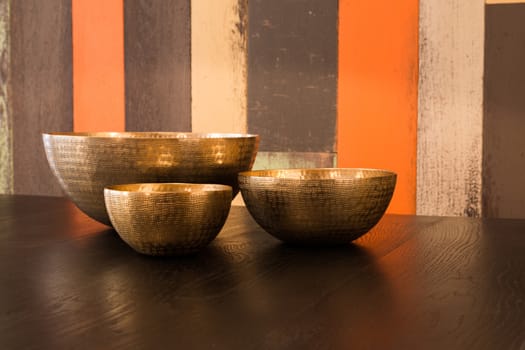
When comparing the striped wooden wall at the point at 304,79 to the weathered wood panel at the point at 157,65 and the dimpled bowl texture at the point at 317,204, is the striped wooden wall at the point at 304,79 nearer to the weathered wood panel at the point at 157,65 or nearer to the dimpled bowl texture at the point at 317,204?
the weathered wood panel at the point at 157,65

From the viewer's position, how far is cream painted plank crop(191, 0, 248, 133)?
2520mm

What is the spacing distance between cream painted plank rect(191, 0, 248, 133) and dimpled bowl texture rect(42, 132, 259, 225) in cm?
158

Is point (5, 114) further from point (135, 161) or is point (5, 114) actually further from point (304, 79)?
point (135, 161)

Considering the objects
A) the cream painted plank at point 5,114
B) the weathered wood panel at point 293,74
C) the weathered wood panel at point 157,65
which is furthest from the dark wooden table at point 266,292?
the cream painted plank at point 5,114

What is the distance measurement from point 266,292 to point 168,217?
172 millimetres

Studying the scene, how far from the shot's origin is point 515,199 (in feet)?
7.55

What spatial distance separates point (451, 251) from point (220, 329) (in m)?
0.41

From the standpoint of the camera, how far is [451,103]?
7.59 ft

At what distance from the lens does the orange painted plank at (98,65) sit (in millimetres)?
2689

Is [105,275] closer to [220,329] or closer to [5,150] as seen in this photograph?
[220,329]

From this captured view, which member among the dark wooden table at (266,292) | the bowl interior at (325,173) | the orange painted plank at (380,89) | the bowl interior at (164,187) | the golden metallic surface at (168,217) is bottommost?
the dark wooden table at (266,292)

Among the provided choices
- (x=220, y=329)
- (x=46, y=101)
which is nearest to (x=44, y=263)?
(x=220, y=329)

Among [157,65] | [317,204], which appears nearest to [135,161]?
[317,204]

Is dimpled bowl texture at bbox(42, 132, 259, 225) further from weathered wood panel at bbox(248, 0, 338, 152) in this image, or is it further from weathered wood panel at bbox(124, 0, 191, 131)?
weathered wood panel at bbox(124, 0, 191, 131)
